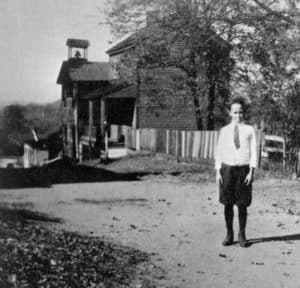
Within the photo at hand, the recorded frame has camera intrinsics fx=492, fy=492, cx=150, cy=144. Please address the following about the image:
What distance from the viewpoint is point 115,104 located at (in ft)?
106

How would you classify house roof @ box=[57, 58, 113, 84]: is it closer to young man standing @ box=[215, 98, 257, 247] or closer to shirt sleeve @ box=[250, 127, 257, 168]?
young man standing @ box=[215, 98, 257, 247]

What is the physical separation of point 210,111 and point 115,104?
10.0 meters

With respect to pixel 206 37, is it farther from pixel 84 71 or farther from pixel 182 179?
pixel 84 71

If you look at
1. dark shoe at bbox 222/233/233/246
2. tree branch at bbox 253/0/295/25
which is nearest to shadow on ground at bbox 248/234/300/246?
dark shoe at bbox 222/233/233/246

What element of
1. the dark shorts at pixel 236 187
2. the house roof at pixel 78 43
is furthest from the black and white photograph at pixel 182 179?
the house roof at pixel 78 43

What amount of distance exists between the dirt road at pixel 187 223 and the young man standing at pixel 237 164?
595 millimetres

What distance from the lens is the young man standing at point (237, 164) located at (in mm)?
6789

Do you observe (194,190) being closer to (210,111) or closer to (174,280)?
(174,280)

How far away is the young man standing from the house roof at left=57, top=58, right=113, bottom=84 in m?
31.1

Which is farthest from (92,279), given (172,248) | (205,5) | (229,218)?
(205,5)

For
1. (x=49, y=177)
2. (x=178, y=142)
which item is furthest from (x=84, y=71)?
(x=49, y=177)

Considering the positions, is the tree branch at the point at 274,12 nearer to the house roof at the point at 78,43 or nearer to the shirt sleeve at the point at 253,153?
the shirt sleeve at the point at 253,153

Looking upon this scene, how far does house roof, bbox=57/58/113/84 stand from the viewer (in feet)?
124

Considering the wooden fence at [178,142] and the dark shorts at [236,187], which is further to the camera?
the wooden fence at [178,142]
